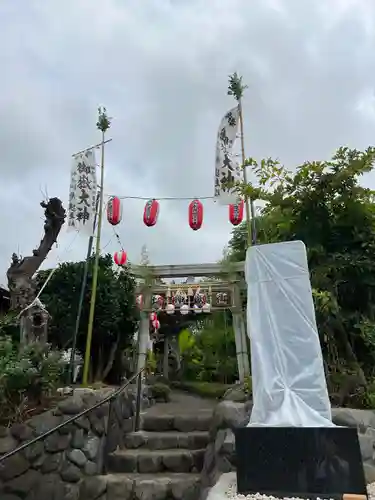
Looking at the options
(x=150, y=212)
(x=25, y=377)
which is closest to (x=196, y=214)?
(x=150, y=212)

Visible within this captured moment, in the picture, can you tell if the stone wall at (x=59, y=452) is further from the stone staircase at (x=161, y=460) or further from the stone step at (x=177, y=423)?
the stone step at (x=177, y=423)

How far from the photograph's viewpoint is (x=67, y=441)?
5.24 metres

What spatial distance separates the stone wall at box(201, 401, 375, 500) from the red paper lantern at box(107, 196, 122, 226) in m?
5.70

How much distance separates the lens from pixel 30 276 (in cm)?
663

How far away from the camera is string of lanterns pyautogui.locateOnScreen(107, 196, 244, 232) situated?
952cm

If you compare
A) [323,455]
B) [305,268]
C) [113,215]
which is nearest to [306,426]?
[323,455]

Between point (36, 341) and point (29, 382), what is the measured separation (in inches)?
39.9

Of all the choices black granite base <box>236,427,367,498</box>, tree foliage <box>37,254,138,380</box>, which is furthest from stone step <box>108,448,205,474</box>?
tree foliage <box>37,254,138,380</box>

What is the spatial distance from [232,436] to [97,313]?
585cm

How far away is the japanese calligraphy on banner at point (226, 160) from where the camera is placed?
29.0ft

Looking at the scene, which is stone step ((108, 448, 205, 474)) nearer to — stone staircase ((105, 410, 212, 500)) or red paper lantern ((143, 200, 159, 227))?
stone staircase ((105, 410, 212, 500))

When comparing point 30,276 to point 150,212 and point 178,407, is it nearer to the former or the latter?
point 150,212

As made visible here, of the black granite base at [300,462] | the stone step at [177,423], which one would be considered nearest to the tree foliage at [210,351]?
the stone step at [177,423]

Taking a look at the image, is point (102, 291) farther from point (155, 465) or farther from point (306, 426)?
point (306, 426)
